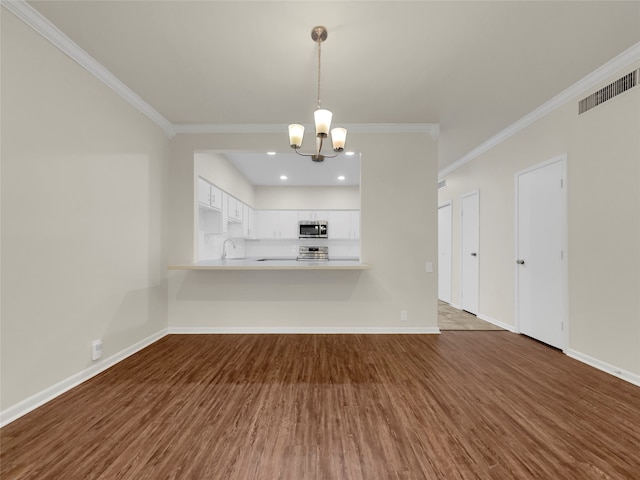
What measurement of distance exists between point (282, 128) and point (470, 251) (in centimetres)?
369

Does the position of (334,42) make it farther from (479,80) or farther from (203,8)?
(479,80)

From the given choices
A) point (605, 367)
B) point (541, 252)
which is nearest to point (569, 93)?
point (541, 252)

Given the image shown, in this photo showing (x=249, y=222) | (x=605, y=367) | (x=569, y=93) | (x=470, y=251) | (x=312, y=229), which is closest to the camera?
(x=605, y=367)

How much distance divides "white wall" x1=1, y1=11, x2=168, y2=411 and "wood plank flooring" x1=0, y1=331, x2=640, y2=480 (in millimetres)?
392

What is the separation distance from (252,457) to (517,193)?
4.21 meters

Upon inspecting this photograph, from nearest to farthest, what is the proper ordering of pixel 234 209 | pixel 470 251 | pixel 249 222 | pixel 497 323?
pixel 497 323 → pixel 470 251 → pixel 234 209 → pixel 249 222

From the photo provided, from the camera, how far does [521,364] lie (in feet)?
9.44

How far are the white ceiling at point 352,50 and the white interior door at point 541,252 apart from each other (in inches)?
36.1

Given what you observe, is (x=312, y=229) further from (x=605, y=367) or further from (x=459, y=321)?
(x=605, y=367)

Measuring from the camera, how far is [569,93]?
3.06 meters

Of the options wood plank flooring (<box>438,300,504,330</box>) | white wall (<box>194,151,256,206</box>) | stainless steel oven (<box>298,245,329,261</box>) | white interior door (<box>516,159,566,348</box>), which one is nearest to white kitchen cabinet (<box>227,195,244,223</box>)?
white wall (<box>194,151,256,206</box>)

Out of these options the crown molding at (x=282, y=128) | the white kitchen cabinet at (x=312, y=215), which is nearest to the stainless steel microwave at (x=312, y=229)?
the white kitchen cabinet at (x=312, y=215)

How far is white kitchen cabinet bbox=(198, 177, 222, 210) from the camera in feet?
14.4

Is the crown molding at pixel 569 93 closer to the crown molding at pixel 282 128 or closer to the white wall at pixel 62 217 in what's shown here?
the crown molding at pixel 282 128
